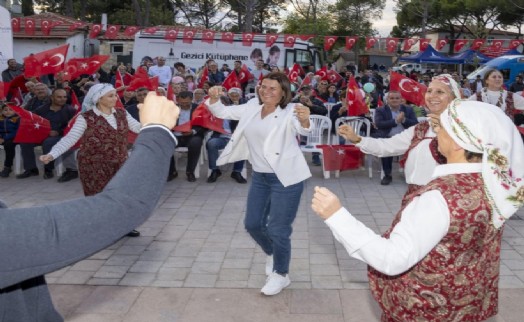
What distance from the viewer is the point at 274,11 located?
5834 centimetres

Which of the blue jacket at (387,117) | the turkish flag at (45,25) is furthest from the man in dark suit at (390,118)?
the turkish flag at (45,25)

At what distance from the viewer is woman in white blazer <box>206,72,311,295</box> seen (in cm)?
428

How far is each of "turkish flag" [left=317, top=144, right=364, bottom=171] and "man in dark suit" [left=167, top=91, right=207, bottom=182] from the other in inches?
78.8

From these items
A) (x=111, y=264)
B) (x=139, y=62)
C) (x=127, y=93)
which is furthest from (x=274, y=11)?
(x=111, y=264)

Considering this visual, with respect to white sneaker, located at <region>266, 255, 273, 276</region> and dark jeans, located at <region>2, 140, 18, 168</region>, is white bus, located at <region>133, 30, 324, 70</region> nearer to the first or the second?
dark jeans, located at <region>2, 140, 18, 168</region>

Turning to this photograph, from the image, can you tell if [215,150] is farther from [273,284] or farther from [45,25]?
[45,25]

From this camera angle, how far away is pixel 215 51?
21016mm

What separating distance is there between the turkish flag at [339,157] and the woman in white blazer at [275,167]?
4.60m

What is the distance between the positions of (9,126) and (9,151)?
42 cm

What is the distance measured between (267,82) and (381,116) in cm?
511

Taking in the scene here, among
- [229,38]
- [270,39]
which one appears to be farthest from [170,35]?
[270,39]

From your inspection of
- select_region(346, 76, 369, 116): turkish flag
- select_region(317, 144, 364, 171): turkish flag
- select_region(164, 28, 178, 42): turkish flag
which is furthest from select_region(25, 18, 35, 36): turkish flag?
select_region(317, 144, 364, 171): turkish flag

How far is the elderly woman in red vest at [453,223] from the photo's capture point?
210cm

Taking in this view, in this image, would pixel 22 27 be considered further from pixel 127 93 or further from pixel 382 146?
pixel 382 146
